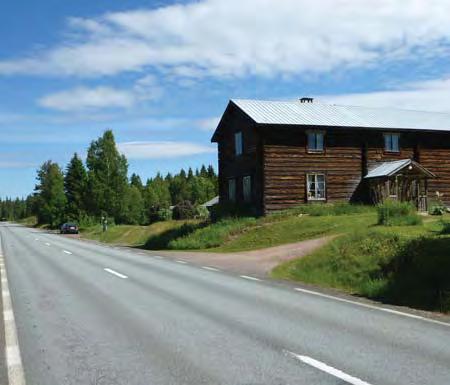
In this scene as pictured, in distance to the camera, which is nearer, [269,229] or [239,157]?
[269,229]

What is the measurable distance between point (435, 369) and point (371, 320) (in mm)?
2917

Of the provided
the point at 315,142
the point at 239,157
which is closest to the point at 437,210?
the point at 315,142

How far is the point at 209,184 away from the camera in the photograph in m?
147

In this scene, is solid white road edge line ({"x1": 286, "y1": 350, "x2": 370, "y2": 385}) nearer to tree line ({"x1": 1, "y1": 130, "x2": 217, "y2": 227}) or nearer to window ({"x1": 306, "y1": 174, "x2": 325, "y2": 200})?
window ({"x1": 306, "y1": 174, "x2": 325, "y2": 200})

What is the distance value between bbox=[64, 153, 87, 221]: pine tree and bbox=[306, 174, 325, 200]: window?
2049 inches

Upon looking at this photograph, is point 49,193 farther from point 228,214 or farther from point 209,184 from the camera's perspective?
point 228,214

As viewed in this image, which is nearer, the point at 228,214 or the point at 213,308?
the point at 213,308

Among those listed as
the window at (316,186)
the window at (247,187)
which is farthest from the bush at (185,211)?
the window at (316,186)

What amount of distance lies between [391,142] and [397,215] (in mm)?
14913

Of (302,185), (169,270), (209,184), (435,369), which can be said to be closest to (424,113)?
(302,185)

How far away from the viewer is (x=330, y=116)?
38.3 meters

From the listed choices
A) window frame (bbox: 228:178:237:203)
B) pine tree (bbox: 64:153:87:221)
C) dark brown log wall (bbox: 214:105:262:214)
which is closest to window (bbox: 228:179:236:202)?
window frame (bbox: 228:178:237:203)

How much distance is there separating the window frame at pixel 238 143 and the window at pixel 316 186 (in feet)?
16.3

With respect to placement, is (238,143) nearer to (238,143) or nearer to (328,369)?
(238,143)
